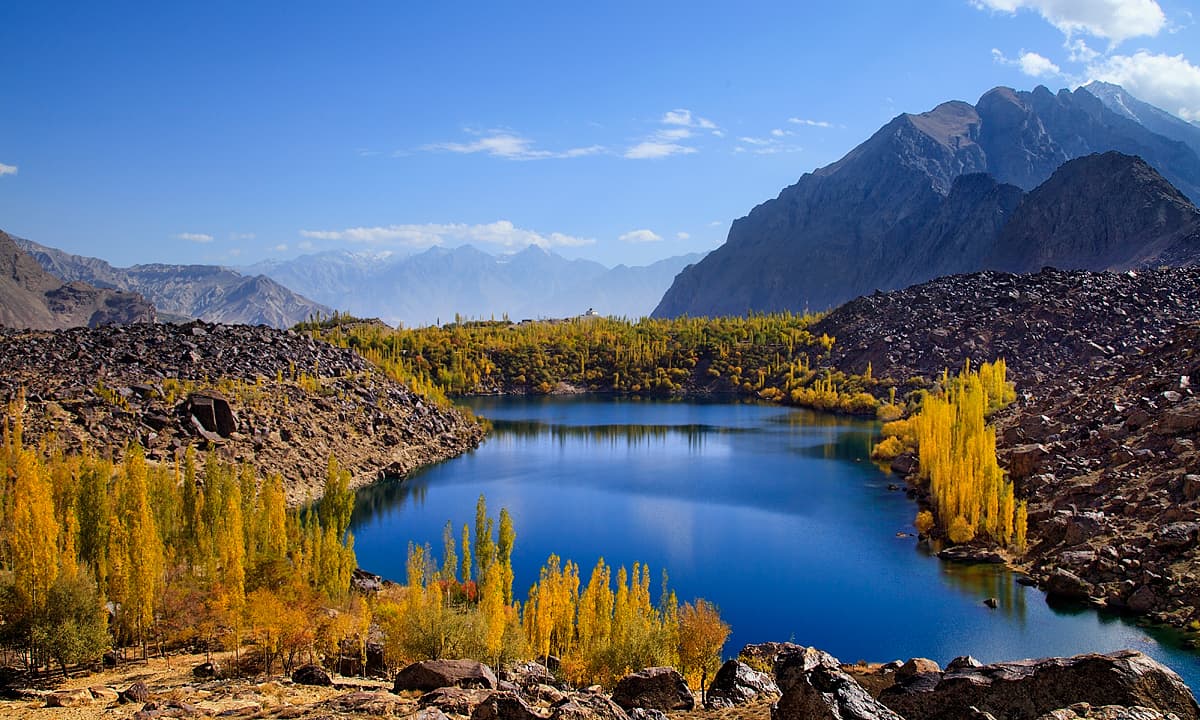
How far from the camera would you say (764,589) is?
40125 millimetres

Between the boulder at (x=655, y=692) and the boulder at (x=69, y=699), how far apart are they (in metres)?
12.0

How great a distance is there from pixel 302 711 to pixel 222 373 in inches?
2170

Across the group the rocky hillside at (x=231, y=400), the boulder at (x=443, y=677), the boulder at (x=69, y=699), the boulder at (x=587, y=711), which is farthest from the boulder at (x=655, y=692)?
the rocky hillside at (x=231, y=400)

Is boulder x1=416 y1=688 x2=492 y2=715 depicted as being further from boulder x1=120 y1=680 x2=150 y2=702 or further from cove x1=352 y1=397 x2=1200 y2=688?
cove x1=352 y1=397 x2=1200 y2=688

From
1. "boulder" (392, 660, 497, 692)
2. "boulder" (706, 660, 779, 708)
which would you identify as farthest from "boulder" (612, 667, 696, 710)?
"boulder" (392, 660, 497, 692)

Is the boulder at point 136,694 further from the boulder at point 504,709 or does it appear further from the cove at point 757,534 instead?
the cove at point 757,534

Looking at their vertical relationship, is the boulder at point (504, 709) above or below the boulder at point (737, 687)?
above

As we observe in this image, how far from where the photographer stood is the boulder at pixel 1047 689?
15922 millimetres

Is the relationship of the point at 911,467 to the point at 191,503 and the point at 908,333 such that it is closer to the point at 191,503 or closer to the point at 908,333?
the point at 191,503

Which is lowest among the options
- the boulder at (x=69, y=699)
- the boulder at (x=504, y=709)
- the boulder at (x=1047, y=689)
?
the boulder at (x=69, y=699)

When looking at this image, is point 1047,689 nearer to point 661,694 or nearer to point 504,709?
point 661,694

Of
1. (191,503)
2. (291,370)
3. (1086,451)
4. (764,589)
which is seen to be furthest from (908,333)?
(191,503)

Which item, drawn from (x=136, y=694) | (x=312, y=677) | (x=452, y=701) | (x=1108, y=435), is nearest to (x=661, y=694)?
(x=452, y=701)

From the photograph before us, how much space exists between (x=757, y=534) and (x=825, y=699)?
117ft
